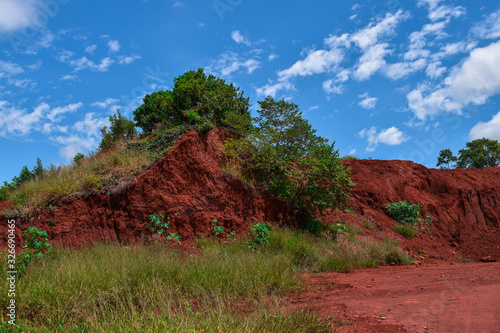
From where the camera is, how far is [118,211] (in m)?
8.99

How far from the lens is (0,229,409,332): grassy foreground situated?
3.41m

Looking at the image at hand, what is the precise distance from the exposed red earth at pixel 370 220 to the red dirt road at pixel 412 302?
0.05 ft

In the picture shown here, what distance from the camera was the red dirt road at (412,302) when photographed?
3.88 metres

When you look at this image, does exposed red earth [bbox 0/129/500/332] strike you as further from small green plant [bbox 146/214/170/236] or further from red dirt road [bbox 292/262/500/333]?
small green plant [bbox 146/214/170/236]

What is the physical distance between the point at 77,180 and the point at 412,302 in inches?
368

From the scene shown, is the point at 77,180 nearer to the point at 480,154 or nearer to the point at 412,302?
the point at 412,302

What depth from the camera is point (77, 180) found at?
382 inches

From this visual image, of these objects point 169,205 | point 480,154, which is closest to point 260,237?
point 169,205

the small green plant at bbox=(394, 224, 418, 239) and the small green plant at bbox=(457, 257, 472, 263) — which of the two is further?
the small green plant at bbox=(394, 224, 418, 239)

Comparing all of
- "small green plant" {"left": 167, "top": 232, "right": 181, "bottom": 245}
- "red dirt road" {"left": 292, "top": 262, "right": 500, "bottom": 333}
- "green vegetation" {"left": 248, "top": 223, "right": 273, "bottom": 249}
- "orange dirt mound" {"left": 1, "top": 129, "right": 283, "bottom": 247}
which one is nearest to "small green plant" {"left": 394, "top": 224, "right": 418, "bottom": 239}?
"red dirt road" {"left": 292, "top": 262, "right": 500, "bottom": 333}

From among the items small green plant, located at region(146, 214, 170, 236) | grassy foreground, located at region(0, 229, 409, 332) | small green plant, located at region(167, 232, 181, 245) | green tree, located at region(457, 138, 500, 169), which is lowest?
grassy foreground, located at region(0, 229, 409, 332)

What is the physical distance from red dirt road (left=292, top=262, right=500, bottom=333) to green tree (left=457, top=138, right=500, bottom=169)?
3081cm

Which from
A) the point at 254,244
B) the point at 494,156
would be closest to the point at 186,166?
the point at 254,244

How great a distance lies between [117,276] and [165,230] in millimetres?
4003
